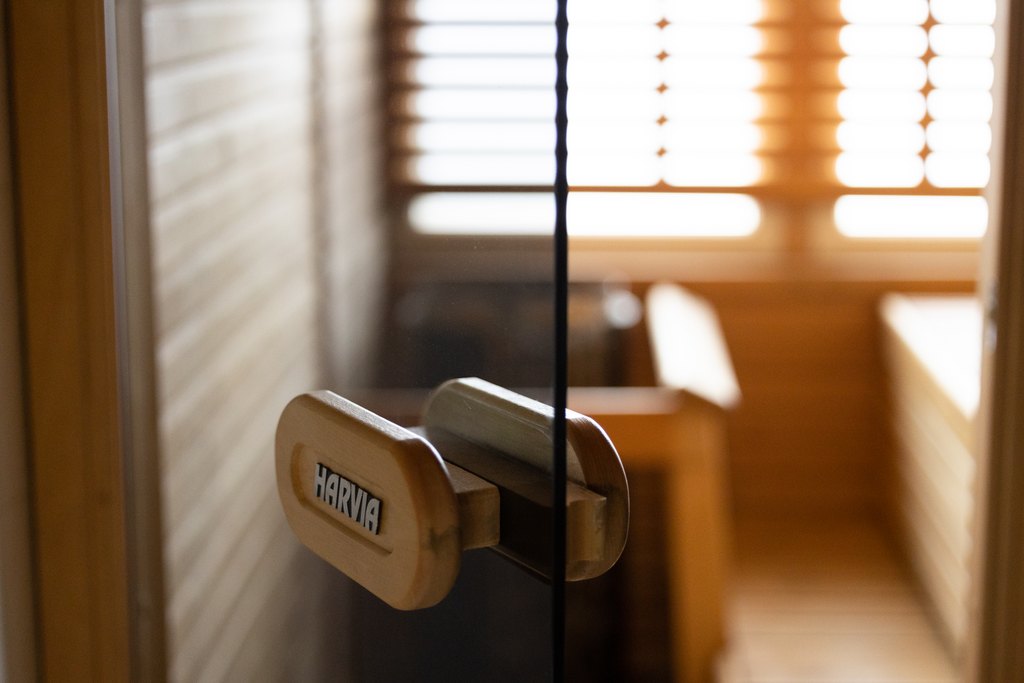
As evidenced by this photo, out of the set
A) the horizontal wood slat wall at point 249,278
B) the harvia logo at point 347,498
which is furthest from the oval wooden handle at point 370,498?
the horizontal wood slat wall at point 249,278

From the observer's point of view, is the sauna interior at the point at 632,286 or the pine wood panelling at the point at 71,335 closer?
the sauna interior at the point at 632,286

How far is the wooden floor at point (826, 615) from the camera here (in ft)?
8.30

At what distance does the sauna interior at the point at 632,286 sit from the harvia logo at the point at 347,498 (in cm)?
10

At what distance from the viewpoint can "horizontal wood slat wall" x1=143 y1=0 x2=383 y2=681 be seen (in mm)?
931

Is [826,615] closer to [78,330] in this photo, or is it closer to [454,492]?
[78,330]

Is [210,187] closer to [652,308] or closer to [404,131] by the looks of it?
[404,131]

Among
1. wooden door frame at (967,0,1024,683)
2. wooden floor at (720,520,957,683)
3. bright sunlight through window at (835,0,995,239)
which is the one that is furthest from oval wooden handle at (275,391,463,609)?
bright sunlight through window at (835,0,995,239)

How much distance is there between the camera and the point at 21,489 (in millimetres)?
1001

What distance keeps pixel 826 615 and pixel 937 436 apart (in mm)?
516

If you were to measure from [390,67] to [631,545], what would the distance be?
75.8 inches

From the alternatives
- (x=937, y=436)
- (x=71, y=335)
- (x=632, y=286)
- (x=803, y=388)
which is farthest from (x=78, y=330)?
(x=803, y=388)

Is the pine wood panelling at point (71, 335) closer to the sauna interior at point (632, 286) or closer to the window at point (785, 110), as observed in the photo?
the sauna interior at point (632, 286)

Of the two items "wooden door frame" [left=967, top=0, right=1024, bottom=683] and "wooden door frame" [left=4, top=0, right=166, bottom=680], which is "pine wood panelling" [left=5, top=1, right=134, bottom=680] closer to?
"wooden door frame" [left=4, top=0, right=166, bottom=680]

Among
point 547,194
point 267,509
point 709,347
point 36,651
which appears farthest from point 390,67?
point 709,347
